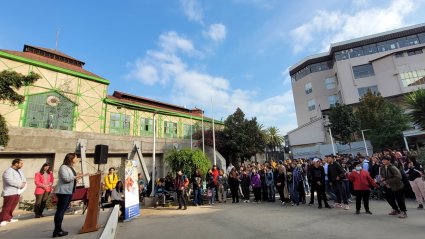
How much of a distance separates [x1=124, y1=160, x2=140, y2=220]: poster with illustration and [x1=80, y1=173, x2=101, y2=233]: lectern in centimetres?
252

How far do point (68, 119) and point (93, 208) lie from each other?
18.8 m

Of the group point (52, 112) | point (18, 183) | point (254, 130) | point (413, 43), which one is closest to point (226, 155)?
point (254, 130)

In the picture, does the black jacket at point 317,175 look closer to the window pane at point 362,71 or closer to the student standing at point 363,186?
the student standing at point 363,186

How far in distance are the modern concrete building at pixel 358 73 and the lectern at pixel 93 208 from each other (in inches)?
1341

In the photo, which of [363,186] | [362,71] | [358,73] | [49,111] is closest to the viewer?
[363,186]

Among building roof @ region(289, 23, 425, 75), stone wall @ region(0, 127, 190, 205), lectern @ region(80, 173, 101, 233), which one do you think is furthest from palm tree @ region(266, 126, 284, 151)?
lectern @ region(80, 173, 101, 233)

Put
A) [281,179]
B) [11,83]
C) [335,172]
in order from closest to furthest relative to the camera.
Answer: [335,172] → [11,83] → [281,179]

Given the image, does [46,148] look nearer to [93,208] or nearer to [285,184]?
[93,208]

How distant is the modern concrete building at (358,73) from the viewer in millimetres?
36344

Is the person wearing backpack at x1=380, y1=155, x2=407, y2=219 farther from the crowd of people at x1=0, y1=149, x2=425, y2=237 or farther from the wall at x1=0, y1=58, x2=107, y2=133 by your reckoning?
the wall at x1=0, y1=58, x2=107, y2=133

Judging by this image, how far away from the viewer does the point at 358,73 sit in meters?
40.3

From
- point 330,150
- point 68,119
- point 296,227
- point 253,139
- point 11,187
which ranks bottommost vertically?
point 296,227

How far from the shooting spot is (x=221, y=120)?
34.2m

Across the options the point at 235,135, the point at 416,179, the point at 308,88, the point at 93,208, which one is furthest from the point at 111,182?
the point at 308,88
